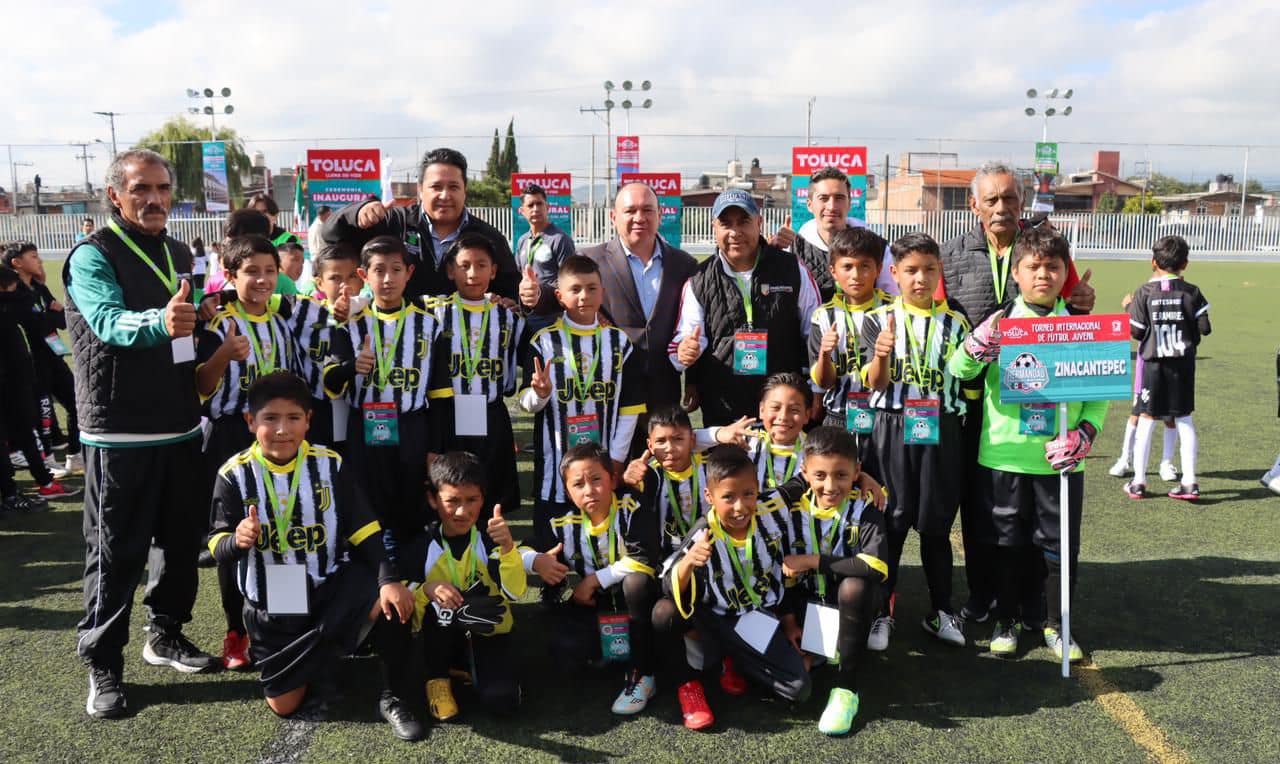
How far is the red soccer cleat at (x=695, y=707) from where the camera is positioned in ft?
11.1

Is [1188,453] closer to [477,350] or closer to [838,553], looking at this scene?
[838,553]

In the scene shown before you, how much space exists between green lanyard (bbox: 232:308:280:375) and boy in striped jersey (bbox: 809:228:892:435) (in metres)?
2.59

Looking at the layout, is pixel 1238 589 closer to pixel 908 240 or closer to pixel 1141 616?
pixel 1141 616

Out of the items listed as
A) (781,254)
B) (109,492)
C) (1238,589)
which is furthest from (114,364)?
(1238,589)

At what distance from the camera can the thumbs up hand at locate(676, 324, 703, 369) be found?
13.6 ft

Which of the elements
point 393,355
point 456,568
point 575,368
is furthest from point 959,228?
point 456,568

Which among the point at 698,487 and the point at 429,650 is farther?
the point at 698,487

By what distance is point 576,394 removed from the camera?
423 centimetres

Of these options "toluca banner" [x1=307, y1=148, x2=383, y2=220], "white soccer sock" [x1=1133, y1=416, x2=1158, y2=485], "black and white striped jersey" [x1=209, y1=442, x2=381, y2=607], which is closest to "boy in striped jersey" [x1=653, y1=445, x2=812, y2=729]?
"black and white striped jersey" [x1=209, y1=442, x2=381, y2=607]

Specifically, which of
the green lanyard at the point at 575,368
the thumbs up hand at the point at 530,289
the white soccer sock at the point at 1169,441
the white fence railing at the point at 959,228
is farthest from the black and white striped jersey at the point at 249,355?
the white fence railing at the point at 959,228

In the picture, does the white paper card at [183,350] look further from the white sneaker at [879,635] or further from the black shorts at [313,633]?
Answer: the white sneaker at [879,635]

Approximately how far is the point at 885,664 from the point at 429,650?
2.06 m

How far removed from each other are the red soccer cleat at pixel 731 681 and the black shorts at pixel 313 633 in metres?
1.53

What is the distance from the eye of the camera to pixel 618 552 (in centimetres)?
382
